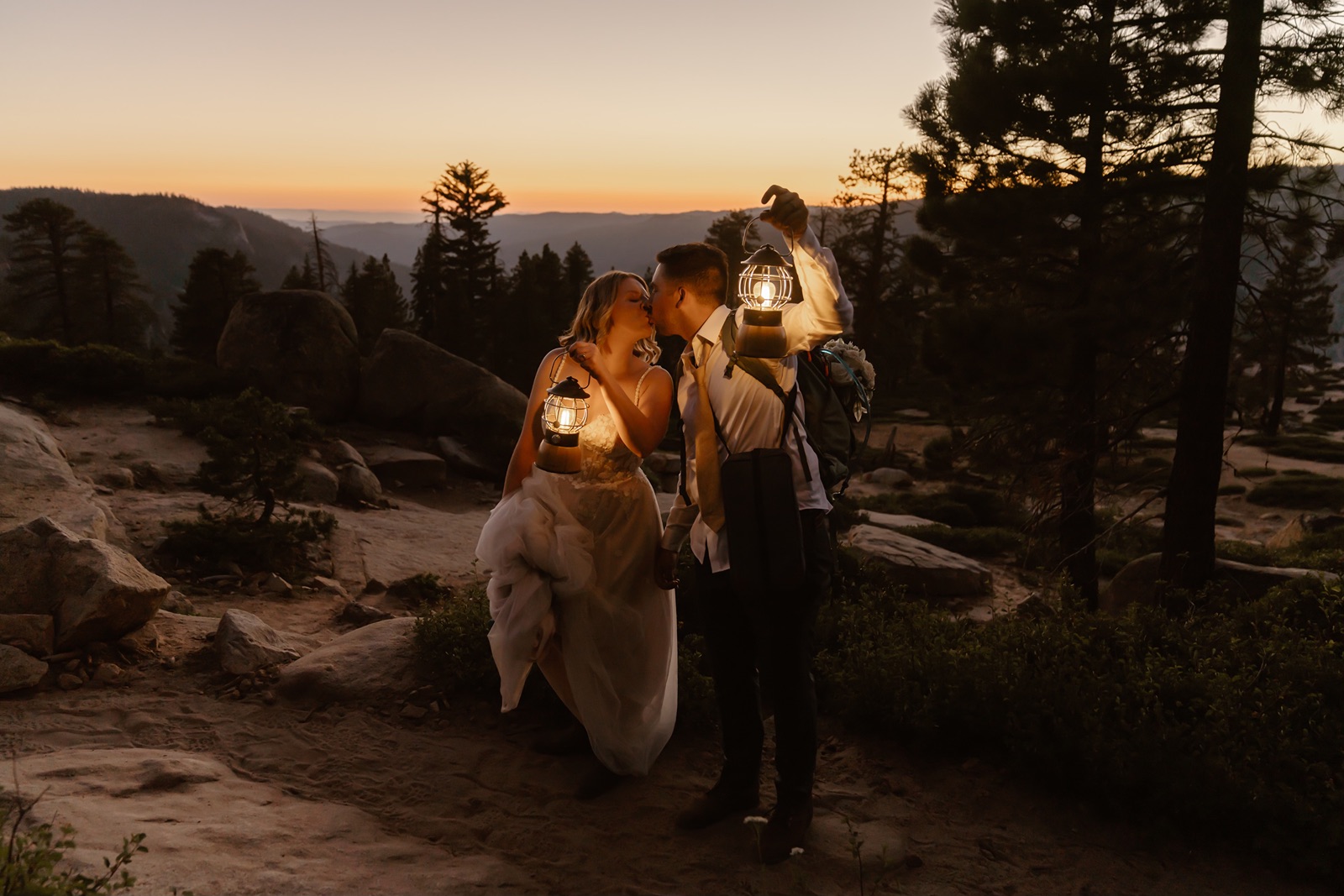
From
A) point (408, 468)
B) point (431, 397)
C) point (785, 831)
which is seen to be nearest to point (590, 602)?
point (785, 831)

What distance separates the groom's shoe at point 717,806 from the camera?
347 cm

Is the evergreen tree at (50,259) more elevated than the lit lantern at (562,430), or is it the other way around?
the evergreen tree at (50,259)

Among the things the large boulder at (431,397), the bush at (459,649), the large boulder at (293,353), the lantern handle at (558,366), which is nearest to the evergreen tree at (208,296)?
the large boulder at (293,353)

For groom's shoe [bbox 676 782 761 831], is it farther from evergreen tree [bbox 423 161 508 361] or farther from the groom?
evergreen tree [bbox 423 161 508 361]

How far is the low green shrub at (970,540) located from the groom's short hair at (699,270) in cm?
1225

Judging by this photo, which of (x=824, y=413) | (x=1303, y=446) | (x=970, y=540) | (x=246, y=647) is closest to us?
(x=824, y=413)

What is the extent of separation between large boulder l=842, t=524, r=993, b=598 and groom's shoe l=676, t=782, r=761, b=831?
22.8 feet

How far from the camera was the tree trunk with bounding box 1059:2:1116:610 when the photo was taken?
31.7 feet

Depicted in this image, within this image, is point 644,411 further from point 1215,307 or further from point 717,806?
point 1215,307

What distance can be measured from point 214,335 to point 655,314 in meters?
32.3

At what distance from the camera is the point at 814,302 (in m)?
3.09

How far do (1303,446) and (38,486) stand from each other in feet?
114

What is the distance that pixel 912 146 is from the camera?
1262 centimetres

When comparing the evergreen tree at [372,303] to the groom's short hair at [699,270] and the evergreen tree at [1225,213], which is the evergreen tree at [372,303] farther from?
the groom's short hair at [699,270]
